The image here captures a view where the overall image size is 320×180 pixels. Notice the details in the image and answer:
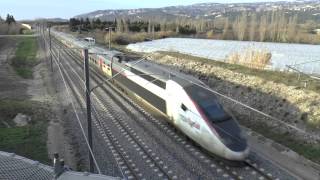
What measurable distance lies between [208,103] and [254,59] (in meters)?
17.4

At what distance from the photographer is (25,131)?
24.6m

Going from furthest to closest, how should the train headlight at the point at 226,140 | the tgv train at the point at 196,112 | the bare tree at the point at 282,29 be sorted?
the bare tree at the point at 282,29 → the tgv train at the point at 196,112 → the train headlight at the point at 226,140

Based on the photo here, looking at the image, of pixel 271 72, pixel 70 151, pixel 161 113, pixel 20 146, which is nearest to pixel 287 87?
pixel 271 72

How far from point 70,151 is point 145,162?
4389 mm

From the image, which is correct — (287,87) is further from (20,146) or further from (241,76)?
(20,146)

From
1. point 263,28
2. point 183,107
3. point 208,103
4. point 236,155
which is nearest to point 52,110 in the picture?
point 183,107

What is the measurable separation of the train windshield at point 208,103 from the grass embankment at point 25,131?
7.43 metres

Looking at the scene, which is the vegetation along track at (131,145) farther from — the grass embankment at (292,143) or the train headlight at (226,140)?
the grass embankment at (292,143)

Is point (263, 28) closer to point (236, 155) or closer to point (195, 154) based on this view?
point (195, 154)

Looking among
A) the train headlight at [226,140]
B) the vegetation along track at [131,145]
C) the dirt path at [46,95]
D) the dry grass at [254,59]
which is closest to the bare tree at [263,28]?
the dirt path at [46,95]

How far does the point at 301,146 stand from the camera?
2120cm

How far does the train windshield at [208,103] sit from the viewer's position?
20.0 metres

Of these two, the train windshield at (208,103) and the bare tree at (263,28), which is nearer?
the train windshield at (208,103)

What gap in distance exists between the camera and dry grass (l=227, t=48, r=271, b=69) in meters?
Result: 35.6
